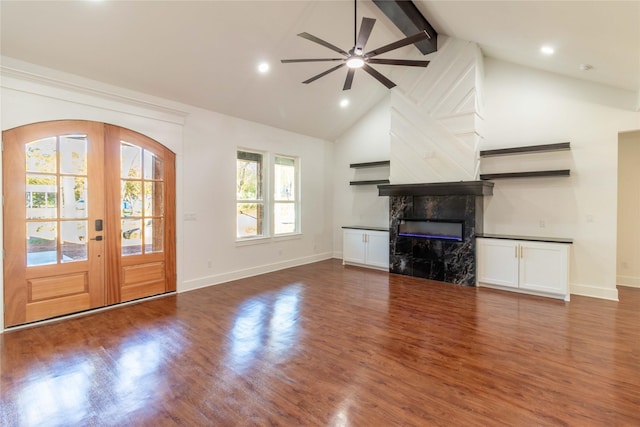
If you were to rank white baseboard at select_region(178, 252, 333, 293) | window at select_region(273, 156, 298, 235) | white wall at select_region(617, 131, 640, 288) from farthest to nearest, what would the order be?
window at select_region(273, 156, 298, 235)
white wall at select_region(617, 131, 640, 288)
white baseboard at select_region(178, 252, 333, 293)

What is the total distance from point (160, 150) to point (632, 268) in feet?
26.5

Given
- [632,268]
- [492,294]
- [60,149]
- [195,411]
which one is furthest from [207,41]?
[632,268]

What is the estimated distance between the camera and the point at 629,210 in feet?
17.2

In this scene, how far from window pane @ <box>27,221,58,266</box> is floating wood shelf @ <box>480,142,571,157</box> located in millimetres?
6531

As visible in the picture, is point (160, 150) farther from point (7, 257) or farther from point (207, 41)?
point (7, 257)

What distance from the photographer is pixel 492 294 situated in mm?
4863

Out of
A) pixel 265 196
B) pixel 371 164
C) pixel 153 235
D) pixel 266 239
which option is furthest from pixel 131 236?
pixel 371 164

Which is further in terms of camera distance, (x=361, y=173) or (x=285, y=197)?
(x=361, y=173)

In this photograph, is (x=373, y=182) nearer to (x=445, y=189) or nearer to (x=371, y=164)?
(x=371, y=164)

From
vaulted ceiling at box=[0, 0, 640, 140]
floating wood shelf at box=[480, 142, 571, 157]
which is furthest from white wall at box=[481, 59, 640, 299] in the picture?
vaulted ceiling at box=[0, 0, 640, 140]

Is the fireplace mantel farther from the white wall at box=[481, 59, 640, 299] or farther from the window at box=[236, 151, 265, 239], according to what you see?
the window at box=[236, 151, 265, 239]

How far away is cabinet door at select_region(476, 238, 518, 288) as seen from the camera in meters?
4.97

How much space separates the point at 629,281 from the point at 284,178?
6.72 meters

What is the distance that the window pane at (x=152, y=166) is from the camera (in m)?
4.54
